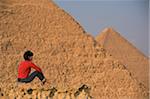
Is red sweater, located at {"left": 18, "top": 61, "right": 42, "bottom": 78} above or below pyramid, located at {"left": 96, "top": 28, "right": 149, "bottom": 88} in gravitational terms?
below

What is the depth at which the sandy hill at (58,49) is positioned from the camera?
73938mm

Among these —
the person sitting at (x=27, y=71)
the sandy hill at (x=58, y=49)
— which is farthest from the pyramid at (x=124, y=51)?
the person sitting at (x=27, y=71)

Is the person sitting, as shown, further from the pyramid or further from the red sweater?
the pyramid

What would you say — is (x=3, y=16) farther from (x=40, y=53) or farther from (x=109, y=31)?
(x=109, y=31)

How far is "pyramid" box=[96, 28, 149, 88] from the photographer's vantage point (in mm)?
110250

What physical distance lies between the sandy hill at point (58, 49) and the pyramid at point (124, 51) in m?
30.6

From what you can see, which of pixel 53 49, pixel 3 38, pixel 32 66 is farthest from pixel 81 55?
pixel 32 66

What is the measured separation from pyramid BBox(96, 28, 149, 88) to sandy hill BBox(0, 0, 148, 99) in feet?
100

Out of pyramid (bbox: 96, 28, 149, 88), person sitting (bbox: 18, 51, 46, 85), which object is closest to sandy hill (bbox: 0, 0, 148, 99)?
pyramid (bbox: 96, 28, 149, 88)

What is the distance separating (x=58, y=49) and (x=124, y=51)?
35188mm

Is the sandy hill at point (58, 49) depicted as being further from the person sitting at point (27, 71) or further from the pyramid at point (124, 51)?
the person sitting at point (27, 71)

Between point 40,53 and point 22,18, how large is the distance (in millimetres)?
3864

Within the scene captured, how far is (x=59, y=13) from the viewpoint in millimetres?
79438

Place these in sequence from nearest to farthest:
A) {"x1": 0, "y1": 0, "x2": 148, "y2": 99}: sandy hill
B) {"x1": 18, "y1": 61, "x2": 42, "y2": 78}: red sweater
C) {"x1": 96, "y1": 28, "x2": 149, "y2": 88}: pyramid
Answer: {"x1": 18, "y1": 61, "x2": 42, "y2": 78}: red sweater < {"x1": 0, "y1": 0, "x2": 148, "y2": 99}: sandy hill < {"x1": 96, "y1": 28, "x2": 149, "y2": 88}: pyramid
